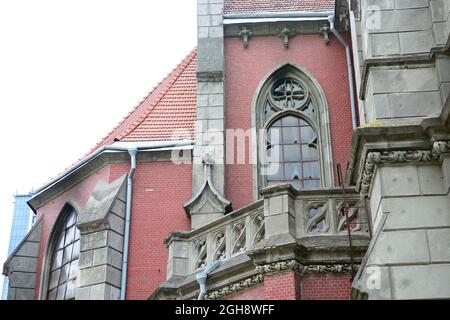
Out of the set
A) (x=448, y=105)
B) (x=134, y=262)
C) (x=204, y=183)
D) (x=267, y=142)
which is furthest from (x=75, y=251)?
(x=448, y=105)

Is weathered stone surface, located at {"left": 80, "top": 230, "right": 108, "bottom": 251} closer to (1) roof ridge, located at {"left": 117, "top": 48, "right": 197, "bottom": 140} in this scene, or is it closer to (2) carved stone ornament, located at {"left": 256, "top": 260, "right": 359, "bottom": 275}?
(1) roof ridge, located at {"left": 117, "top": 48, "right": 197, "bottom": 140}

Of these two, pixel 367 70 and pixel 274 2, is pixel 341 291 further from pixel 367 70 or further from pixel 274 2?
pixel 274 2

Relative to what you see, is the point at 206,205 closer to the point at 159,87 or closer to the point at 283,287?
the point at 283,287

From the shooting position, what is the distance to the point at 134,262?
617 inches

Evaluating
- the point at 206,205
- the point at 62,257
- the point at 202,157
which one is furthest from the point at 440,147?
the point at 62,257

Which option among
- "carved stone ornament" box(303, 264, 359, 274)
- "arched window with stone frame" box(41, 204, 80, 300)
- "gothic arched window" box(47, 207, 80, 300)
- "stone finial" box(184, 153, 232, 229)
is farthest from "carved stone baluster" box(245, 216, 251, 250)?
"arched window with stone frame" box(41, 204, 80, 300)

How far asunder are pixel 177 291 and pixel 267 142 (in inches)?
204

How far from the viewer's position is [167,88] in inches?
734

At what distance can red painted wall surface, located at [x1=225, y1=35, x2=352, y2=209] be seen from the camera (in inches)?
658

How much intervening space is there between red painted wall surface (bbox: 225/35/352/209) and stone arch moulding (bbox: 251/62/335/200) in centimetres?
9

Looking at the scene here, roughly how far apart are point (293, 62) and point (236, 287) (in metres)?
7.26

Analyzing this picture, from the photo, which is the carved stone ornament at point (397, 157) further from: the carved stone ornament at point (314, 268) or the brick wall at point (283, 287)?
the brick wall at point (283, 287)

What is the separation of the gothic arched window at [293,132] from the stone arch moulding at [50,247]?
4777 millimetres

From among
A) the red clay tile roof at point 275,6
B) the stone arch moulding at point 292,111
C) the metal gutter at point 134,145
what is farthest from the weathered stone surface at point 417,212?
the red clay tile roof at point 275,6
